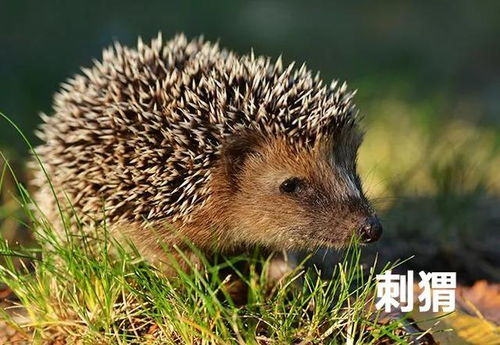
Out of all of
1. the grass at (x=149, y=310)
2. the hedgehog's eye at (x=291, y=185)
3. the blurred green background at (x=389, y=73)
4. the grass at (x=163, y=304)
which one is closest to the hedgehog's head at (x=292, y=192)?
the hedgehog's eye at (x=291, y=185)

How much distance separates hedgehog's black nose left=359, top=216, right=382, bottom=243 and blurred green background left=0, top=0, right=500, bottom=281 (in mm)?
1119

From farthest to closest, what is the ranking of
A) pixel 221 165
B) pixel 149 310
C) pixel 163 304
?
pixel 221 165 → pixel 149 310 → pixel 163 304

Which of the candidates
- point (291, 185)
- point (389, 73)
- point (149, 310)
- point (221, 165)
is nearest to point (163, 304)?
point (149, 310)

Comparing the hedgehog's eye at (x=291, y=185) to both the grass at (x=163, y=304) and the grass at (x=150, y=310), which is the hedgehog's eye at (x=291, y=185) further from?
the grass at (x=150, y=310)

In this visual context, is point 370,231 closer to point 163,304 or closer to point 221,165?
point 221,165

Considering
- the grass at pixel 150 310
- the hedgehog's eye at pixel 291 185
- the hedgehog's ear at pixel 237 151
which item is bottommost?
the grass at pixel 150 310

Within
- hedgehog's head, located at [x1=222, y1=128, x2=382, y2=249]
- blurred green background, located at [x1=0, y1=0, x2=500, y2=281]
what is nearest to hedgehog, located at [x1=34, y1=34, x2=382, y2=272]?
hedgehog's head, located at [x1=222, y1=128, x2=382, y2=249]

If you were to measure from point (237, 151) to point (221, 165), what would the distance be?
0.10 metres

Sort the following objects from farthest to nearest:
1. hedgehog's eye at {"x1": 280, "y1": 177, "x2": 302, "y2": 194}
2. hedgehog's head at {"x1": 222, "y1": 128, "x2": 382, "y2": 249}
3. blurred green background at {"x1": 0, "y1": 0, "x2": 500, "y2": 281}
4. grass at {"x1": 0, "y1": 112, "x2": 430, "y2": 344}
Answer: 1. blurred green background at {"x1": 0, "y1": 0, "x2": 500, "y2": 281}
2. hedgehog's eye at {"x1": 280, "y1": 177, "x2": 302, "y2": 194}
3. hedgehog's head at {"x1": 222, "y1": 128, "x2": 382, "y2": 249}
4. grass at {"x1": 0, "y1": 112, "x2": 430, "y2": 344}

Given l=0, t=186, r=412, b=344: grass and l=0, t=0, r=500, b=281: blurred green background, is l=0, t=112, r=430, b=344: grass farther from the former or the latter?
l=0, t=0, r=500, b=281: blurred green background

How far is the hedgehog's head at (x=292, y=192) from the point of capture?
3756 millimetres

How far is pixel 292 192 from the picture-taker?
3.87 meters

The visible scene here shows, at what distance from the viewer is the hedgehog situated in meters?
3.77

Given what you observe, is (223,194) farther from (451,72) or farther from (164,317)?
(451,72)
